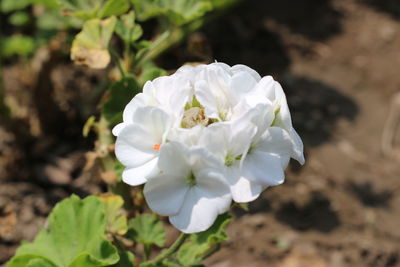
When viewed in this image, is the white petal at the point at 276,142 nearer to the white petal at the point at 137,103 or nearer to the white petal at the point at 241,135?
the white petal at the point at 241,135

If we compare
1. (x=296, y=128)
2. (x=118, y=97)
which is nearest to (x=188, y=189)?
(x=118, y=97)

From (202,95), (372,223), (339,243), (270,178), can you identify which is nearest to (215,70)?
(202,95)

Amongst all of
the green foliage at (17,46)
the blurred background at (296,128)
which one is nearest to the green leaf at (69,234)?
the blurred background at (296,128)

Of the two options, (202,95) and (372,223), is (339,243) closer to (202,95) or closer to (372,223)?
(372,223)

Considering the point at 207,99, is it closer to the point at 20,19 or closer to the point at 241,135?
the point at 241,135

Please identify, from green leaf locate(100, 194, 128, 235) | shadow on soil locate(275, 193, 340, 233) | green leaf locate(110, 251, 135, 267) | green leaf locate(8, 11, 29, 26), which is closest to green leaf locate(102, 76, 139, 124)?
green leaf locate(100, 194, 128, 235)

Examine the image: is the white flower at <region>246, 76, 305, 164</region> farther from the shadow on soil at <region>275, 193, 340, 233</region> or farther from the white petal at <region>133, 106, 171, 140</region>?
the shadow on soil at <region>275, 193, 340, 233</region>

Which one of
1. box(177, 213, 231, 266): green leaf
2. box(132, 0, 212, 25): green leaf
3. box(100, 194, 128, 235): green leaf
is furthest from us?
box(132, 0, 212, 25): green leaf

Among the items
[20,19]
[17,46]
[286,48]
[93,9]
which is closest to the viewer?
[93,9]
